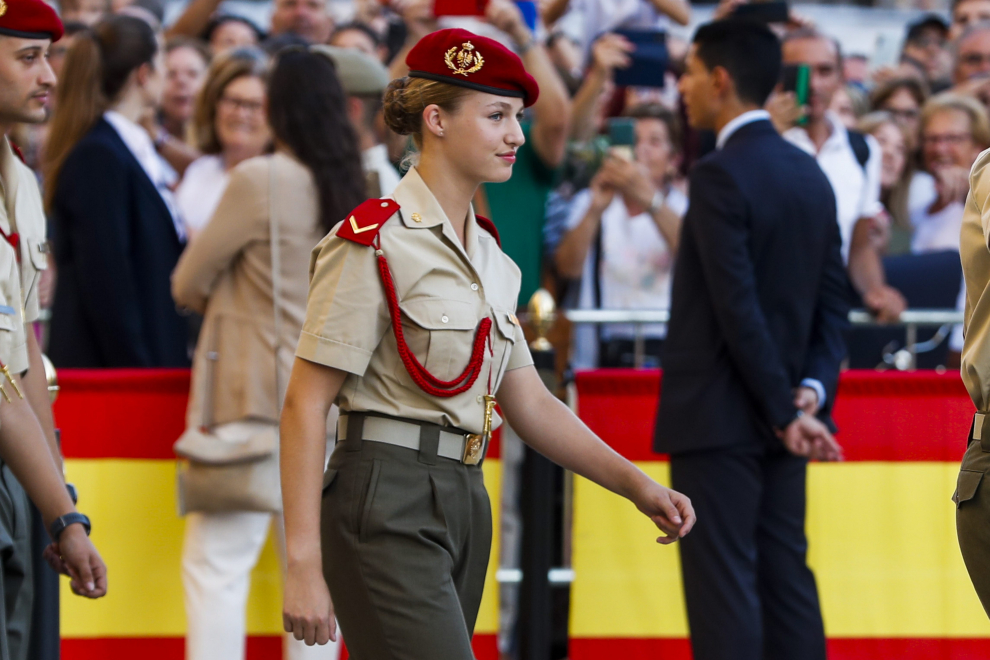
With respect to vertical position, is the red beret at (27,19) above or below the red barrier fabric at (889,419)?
above

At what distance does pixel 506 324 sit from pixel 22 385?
3.82 feet

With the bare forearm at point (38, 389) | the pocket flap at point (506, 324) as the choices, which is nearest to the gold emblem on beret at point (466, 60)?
the pocket flap at point (506, 324)

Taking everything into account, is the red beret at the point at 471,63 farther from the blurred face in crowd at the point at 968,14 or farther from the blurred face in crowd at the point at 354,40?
the blurred face in crowd at the point at 968,14

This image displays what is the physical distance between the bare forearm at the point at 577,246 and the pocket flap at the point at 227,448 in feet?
7.14

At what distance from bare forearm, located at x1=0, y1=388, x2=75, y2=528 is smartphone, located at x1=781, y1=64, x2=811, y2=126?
364cm

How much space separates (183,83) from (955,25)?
482cm

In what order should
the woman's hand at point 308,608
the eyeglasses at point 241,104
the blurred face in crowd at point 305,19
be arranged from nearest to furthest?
the woman's hand at point 308,608 → the eyeglasses at point 241,104 → the blurred face in crowd at point 305,19

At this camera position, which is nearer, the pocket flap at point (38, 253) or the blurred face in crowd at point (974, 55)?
the pocket flap at point (38, 253)

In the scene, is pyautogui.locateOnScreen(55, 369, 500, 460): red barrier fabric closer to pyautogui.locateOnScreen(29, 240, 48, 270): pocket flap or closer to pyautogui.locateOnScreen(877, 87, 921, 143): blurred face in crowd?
pyautogui.locateOnScreen(29, 240, 48, 270): pocket flap

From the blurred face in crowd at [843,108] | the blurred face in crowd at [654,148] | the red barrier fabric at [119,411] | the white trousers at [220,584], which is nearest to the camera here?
the white trousers at [220,584]

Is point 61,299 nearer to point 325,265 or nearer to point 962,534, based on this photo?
point 325,265

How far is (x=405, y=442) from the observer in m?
2.66

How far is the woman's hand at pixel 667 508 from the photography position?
9.23 ft

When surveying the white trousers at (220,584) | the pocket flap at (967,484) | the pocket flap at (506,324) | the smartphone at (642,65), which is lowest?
the white trousers at (220,584)
